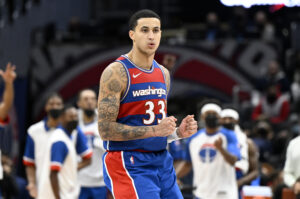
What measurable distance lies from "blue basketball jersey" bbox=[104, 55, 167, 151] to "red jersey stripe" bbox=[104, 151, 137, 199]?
→ 75mm

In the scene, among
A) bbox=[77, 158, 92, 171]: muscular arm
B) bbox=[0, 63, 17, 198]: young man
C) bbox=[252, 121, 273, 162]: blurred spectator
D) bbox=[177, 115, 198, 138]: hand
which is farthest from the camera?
bbox=[252, 121, 273, 162]: blurred spectator

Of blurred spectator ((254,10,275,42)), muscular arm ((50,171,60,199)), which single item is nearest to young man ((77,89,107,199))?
muscular arm ((50,171,60,199))

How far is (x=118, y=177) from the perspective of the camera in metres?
5.07

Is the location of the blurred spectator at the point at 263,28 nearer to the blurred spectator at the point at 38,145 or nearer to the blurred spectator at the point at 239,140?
the blurred spectator at the point at 239,140

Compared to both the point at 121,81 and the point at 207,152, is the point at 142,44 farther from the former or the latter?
the point at 207,152

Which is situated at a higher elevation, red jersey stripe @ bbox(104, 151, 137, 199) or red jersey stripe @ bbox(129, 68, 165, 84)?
red jersey stripe @ bbox(129, 68, 165, 84)

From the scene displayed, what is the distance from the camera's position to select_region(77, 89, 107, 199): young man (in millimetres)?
9109

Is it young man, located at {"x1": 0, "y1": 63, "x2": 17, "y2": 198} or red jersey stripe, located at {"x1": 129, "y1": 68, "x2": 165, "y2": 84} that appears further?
young man, located at {"x1": 0, "y1": 63, "x2": 17, "y2": 198}

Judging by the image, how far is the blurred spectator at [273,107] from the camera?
15.2 m

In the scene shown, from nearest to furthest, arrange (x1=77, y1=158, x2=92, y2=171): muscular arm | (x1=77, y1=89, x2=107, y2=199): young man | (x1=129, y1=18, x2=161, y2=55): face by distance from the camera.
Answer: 1. (x1=129, y1=18, x2=161, y2=55): face
2. (x1=77, y1=158, x2=92, y2=171): muscular arm
3. (x1=77, y1=89, x2=107, y2=199): young man

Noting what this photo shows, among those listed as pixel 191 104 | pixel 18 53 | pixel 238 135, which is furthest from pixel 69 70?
pixel 238 135

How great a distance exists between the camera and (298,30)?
17234 millimetres

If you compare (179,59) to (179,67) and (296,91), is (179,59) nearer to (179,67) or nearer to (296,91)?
(179,67)

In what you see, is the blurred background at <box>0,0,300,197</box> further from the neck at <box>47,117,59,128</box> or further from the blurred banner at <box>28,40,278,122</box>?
the neck at <box>47,117,59,128</box>
